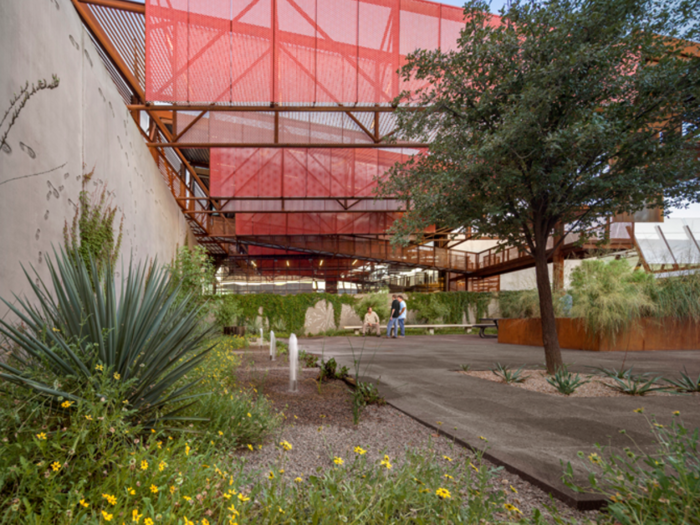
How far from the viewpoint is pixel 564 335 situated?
9305 millimetres

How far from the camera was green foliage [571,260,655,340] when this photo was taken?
23.9ft

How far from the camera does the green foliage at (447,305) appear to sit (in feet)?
63.6

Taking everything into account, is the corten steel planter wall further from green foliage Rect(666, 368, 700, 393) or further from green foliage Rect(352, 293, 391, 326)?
green foliage Rect(352, 293, 391, 326)

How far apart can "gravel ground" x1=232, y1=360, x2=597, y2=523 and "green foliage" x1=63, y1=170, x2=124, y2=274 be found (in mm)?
3199

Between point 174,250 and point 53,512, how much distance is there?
1103 cm

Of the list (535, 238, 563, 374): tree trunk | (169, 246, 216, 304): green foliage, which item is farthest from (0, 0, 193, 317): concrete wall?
(535, 238, 563, 374): tree trunk

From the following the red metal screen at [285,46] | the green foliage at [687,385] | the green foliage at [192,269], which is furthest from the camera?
the green foliage at [192,269]

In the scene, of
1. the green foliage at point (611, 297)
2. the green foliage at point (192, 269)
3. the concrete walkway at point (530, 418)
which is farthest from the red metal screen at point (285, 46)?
the concrete walkway at point (530, 418)

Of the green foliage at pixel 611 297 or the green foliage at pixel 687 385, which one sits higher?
the green foliage at pixel 611 297

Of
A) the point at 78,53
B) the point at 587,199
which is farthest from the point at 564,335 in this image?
the point at 78,53

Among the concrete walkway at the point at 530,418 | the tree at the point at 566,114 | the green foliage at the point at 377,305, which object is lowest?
the concrete walkway at the point at 530,418

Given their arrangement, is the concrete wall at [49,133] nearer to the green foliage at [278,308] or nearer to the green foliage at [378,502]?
the green foliage at [378,502]

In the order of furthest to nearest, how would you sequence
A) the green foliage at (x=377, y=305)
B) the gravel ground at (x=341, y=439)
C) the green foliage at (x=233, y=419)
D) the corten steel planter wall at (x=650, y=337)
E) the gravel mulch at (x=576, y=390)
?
the green foliage at (x=377, y=305) < the corten steel planter wall at (x=650, y=337) < the gravel mulch at (x=576, y=390) < the green foliage at (x=233, y=419) < the gravel ground at (x=341, y=439)

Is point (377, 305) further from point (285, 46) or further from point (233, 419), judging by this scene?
point (233, 419)
